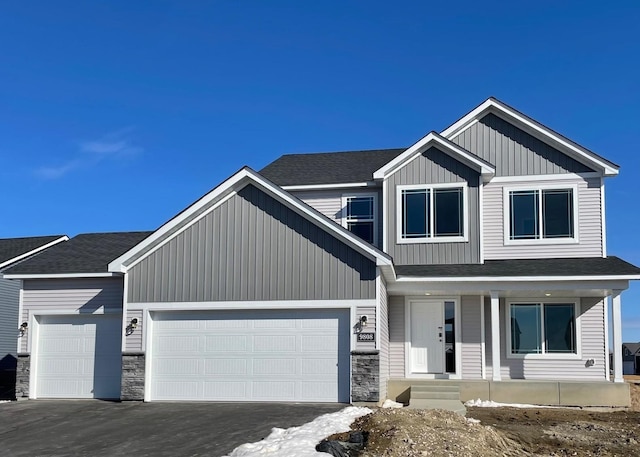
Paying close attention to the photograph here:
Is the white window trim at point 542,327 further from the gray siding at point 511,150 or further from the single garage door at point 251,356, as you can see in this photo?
the single garage door at point 251,356

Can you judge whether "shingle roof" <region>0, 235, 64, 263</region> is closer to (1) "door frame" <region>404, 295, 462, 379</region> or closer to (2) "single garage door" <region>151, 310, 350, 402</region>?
(2) "single garage door" <region>151, 310, 350, 402</region>

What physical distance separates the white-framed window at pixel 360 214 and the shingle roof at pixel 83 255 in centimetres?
589

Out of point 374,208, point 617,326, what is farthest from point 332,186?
point 617,326

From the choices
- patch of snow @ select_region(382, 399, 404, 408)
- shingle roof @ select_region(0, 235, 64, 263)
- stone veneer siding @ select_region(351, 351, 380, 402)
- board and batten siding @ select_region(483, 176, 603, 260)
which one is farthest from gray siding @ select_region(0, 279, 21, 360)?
board and batten siding @ select_region(483, 176, 603, 260)

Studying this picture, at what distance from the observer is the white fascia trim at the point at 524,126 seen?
711 inches

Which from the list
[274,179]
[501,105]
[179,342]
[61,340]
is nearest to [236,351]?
[179,342]

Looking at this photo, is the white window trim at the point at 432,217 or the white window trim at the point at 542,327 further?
the white window trim at the point at 432,217

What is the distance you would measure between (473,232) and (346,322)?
481 centimetres

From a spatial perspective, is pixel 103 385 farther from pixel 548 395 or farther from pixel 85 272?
pixel 548 395

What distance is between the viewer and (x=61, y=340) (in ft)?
57.0

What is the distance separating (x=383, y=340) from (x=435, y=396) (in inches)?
76.5

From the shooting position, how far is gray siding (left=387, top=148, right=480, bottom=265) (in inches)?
712

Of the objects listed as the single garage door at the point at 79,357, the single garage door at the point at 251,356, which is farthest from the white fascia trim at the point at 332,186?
the single garage door at the point at 79,357

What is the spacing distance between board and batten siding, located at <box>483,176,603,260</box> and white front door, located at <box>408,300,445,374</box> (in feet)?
6.84
